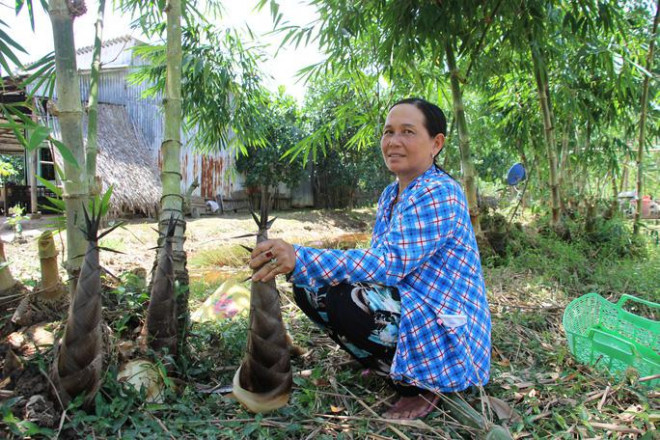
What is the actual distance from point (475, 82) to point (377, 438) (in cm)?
474

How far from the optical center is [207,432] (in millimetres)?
1429

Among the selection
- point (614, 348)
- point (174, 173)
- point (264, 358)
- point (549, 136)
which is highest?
point (549, 136)

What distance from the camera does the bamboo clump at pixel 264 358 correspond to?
1484 millimetres

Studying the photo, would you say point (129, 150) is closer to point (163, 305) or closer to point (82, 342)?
point (163, 305)

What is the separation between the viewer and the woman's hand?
136 centimetres

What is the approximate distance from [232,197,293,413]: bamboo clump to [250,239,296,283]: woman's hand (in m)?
0.07

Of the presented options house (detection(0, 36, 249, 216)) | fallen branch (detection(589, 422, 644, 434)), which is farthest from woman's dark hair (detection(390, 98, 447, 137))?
house (detection(0, 36, 249, 216))

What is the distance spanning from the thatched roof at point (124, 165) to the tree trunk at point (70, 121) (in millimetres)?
7327

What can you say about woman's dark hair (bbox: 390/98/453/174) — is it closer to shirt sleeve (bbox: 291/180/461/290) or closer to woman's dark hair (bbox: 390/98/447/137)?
woman's dark hair (bbox: 390/98/447/137)

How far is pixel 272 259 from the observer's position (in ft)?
4.57

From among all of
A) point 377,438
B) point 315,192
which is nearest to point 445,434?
point 377,438

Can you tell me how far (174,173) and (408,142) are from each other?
43.0 inches

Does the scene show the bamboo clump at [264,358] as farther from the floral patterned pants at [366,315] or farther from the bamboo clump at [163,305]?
the bamboo clump at [163,305]

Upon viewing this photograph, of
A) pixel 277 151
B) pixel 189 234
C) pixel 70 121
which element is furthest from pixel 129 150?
pixel 70 121
